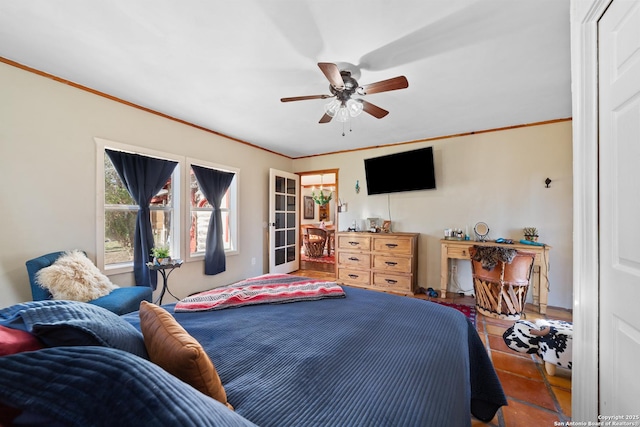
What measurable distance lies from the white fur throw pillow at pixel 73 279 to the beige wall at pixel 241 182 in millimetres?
351

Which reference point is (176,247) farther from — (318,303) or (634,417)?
(634,417)

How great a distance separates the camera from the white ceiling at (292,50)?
56.7 inches

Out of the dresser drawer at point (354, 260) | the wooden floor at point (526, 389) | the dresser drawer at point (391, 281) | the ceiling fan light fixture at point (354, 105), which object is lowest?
the wooden floor at point (526, 389)

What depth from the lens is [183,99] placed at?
253 cm

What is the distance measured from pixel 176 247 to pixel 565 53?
4298 mm

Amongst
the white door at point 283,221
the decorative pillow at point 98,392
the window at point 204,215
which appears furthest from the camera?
the white door at point 283,221

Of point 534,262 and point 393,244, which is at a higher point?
point 393,244

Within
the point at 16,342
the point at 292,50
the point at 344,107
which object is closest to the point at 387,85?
the point at 344,107

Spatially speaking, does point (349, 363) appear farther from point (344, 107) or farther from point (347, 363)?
point (344, 107)

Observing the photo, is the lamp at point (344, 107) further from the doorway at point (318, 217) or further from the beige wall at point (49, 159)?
the doorway at point (318, 217)

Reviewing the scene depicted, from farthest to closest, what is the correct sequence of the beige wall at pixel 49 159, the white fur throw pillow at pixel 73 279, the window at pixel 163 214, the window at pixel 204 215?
the window at pixel 204 215, the window at pixel 163 214, the beige wall at pixel 49 159, the white fur throw pillow at pixel 73 279

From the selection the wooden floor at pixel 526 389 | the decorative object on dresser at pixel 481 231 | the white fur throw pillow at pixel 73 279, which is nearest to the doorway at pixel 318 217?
the decorative object on dresser at pixel 481 231

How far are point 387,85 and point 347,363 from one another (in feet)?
6.08

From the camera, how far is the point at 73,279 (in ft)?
6.33
